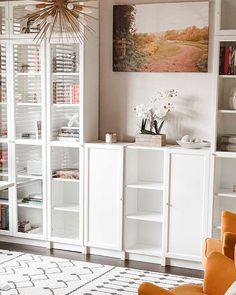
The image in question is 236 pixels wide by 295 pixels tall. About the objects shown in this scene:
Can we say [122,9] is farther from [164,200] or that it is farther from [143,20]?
[164,200]

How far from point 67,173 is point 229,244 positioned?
8.36ft

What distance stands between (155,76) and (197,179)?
1.16 m

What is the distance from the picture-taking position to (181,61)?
5277 millimetres

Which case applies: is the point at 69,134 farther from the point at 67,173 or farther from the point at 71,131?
the point at 67,173

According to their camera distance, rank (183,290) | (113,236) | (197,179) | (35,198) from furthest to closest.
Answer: (35,198) → (113,236) → (197,179) → (183,290)

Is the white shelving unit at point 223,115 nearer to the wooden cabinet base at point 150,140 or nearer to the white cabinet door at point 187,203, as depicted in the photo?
the white cabinet door at point 187,203

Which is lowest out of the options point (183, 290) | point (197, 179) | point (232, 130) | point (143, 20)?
point (183, 290)

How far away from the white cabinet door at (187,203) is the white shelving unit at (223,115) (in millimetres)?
110

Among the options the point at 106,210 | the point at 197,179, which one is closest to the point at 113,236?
the point at 106,210

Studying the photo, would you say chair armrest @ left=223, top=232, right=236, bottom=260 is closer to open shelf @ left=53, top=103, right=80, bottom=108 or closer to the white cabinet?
the white cabinet

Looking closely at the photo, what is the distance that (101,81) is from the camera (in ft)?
18.7

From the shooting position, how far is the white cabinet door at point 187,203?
4.98 m

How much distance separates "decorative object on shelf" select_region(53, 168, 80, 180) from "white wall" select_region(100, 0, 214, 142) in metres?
0.49

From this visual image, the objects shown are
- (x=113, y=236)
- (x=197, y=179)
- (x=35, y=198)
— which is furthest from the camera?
(x=35, y=198)
